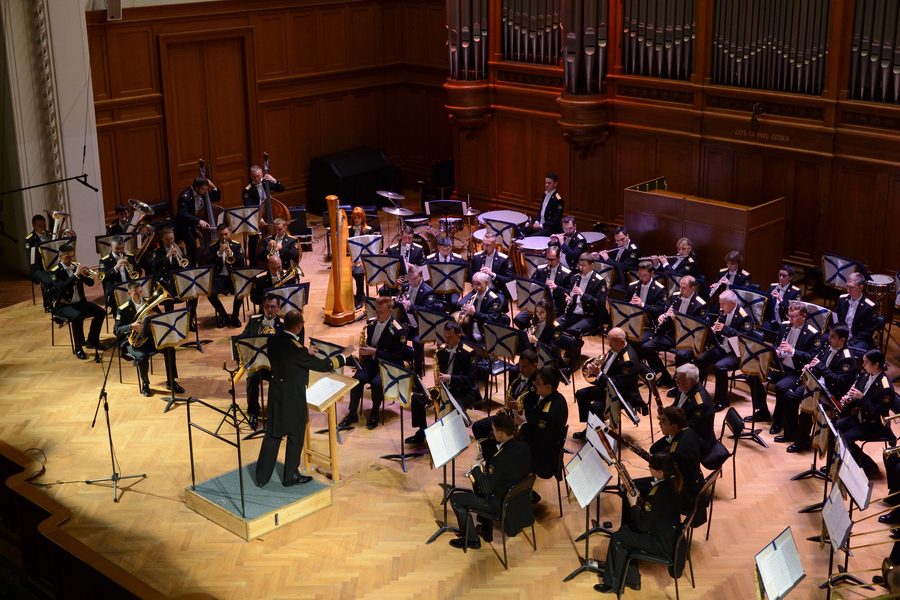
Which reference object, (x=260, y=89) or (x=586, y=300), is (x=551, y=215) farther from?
(x=260, y=89)

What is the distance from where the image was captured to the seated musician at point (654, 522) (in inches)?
244

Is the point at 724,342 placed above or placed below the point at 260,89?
below

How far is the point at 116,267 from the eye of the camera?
10508 millimetres

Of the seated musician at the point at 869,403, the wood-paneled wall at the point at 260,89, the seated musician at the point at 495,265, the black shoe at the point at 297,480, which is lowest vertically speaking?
→ the black shoe at the point at 297,480

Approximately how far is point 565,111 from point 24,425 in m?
7.55

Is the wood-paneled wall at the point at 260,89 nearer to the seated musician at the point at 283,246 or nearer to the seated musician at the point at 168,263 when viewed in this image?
the seated musician at the point at 168,263

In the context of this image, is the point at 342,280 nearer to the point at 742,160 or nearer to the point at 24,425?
the point at 24,425

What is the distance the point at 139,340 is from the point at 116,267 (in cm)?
139

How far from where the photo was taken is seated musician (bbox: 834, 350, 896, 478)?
764 centimetres

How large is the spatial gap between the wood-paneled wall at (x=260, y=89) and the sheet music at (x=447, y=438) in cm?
823

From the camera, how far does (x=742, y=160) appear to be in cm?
1195

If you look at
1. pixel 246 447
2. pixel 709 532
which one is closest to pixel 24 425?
pixel 246 447

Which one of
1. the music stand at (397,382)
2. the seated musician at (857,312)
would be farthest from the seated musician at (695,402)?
the seated musician at (857,312)

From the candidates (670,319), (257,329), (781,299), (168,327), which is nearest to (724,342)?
(670,319)
